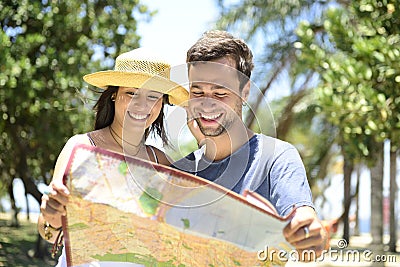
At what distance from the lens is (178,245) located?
6.50 feet

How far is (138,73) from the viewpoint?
8.13 feet

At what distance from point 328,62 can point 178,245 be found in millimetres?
7437

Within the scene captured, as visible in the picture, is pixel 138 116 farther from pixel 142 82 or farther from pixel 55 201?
pixel 55 201

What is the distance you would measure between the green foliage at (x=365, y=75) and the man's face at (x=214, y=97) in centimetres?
621

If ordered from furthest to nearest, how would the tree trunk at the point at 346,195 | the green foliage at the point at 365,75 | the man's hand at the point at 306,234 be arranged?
the tree trunk at the point at 346,195
the green foliage at the point at 365,75
the man's hand at the point at 306,234

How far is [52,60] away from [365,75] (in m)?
4.77

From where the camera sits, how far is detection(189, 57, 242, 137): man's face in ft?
6.86

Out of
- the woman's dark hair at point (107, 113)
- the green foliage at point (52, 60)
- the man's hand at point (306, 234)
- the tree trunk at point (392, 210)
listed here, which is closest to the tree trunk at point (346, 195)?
the tree trunk at point (392, 210)

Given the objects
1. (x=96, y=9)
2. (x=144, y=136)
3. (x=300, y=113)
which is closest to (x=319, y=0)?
(x=300, y=113)

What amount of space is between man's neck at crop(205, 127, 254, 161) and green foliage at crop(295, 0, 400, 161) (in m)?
6.19

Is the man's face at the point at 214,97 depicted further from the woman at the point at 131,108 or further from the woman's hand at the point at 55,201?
the woman's hand at the point at 55,201

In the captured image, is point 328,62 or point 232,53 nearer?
point 232,53

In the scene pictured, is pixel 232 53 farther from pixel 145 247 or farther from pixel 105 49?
pixel 105 49

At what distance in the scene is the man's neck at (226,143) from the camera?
7.04 feet
